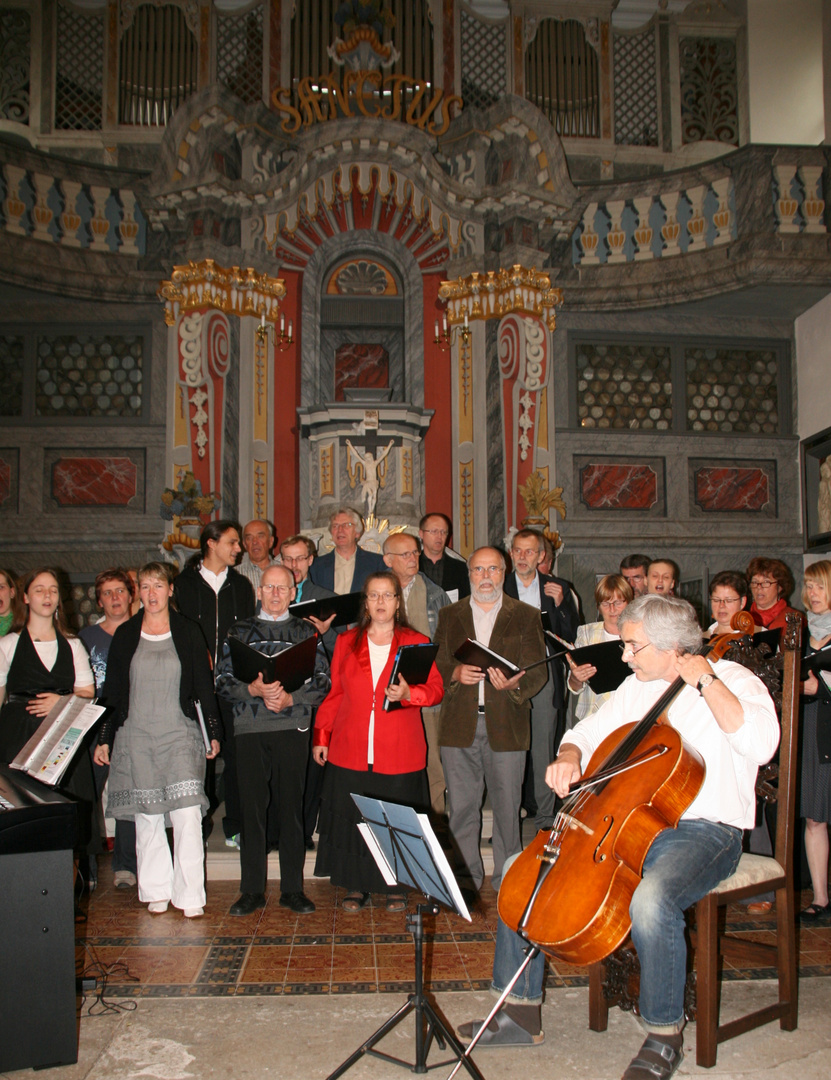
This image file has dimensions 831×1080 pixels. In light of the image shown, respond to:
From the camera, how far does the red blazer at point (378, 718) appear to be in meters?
4.11

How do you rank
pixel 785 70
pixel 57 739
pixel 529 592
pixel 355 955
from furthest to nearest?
pixel 785 70, pixel 529 592, pixel 57 739, pixel 355 955

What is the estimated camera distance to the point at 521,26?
34.8 feet

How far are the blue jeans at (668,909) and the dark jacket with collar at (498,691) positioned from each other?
150 cm

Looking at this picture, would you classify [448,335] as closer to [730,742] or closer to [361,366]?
[361,366]

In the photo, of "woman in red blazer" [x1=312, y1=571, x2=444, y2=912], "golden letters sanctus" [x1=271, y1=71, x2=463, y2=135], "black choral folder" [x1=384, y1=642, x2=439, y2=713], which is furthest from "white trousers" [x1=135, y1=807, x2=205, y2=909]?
"golden letters sanctus" [x1=271, y1=71, x2=463, y2=135]

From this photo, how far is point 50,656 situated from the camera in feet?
14.7

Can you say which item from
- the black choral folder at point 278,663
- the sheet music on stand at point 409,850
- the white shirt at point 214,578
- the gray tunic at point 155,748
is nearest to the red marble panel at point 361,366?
the white shirt at point 214,578

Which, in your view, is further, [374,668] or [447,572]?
[447,572]

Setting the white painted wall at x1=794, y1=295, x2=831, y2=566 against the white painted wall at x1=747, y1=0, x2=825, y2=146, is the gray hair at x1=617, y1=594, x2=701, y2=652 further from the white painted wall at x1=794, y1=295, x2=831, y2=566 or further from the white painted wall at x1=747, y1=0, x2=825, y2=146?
the white painted wall at x1=747, y1=0, x2=825, y2=146

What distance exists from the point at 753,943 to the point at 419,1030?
4.08ft

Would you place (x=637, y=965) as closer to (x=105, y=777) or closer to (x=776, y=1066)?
(x=776, y=1066)

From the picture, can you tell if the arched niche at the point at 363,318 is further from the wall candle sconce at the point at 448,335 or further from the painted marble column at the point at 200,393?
the painted marble column at the point at 200,393

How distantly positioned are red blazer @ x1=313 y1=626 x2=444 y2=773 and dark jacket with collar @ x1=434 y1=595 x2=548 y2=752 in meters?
0.17

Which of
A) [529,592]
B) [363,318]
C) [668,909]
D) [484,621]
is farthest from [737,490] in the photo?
[668,909]
